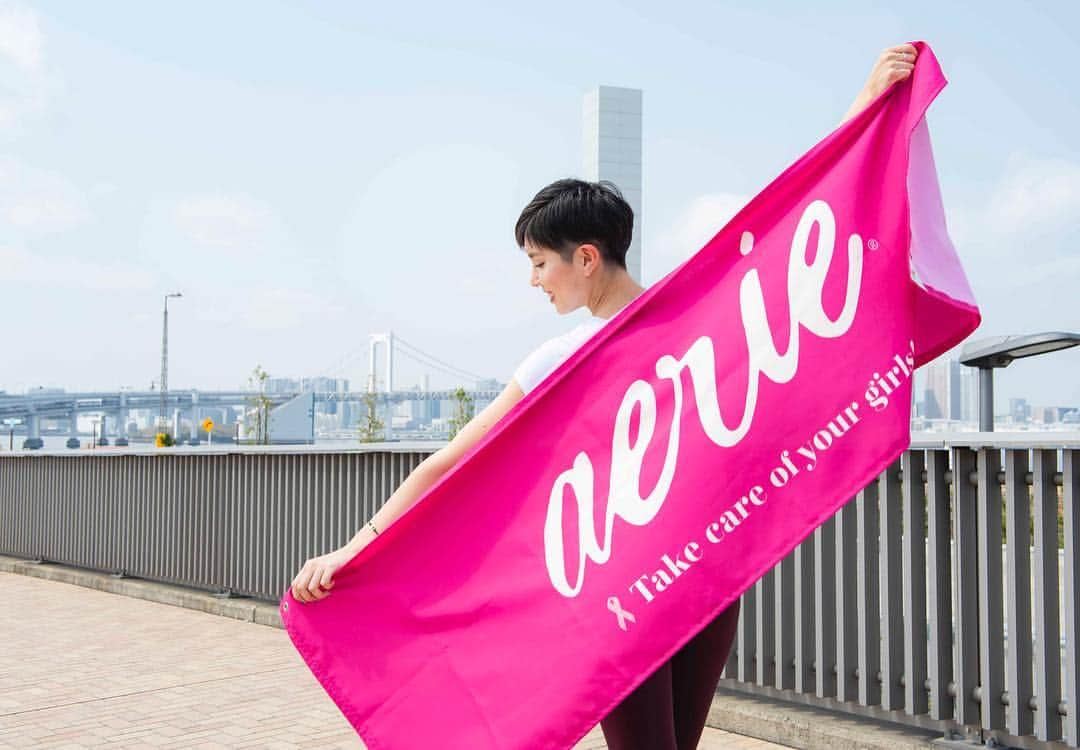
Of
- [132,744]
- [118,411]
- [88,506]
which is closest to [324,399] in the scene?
[118,411]

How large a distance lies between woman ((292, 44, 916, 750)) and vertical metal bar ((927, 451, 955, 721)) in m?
2.37

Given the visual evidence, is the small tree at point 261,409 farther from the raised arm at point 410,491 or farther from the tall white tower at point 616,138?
the raised arm at point 410,491

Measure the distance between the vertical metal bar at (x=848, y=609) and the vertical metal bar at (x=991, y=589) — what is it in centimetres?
61

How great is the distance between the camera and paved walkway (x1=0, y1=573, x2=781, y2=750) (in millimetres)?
5191

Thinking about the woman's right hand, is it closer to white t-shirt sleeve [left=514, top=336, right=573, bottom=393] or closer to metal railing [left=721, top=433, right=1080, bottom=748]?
white t-shirt sleeve [left=514, top=336, right=573, bottom=393]

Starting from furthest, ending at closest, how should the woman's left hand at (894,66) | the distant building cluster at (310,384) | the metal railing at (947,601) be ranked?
the distant building cluster at (310,384), the metal railing at (947,601), the woman's left hand at (894,66)

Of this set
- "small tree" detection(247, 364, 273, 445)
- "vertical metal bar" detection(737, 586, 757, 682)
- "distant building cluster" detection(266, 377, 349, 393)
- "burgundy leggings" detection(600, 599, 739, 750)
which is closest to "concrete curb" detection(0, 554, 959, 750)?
"vertical metal bar" detection(737, 586, 757, 682)

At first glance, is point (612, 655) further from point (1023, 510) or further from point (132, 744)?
point (132, 744)

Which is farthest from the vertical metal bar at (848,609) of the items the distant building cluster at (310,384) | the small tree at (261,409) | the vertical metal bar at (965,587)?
the distant building cluster at (310,384)

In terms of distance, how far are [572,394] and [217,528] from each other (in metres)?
7.48

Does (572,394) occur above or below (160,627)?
above

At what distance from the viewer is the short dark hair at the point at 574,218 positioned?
2387 mm

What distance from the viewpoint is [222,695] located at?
19.8 ft

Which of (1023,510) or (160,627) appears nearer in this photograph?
(1023,510)
